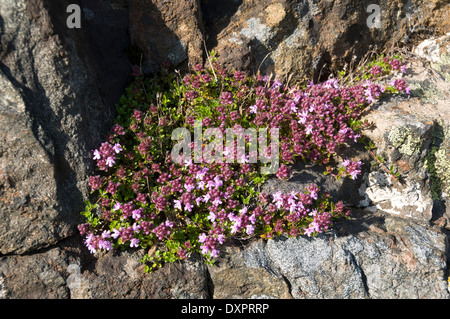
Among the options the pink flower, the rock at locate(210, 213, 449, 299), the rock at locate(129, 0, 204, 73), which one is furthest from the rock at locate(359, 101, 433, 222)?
the pink flower

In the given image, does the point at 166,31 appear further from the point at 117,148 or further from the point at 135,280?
the point at 135,280

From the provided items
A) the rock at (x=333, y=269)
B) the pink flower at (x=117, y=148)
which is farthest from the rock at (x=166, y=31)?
the rock at (x=333, y=269)

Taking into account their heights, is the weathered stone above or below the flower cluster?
below

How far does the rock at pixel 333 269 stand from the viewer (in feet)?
15.3

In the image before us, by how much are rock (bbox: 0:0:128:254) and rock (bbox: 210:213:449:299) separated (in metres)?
1.89

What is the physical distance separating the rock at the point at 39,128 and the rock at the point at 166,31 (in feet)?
3.96

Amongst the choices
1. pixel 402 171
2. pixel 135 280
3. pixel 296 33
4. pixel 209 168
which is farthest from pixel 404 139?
pixel 135 280

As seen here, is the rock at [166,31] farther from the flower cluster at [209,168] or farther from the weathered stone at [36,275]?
the weathered stone at [36,275]

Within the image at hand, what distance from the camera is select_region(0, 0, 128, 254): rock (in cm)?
431

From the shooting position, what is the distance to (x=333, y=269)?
15.4ft

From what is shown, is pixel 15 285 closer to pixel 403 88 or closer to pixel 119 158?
pixel 119 158

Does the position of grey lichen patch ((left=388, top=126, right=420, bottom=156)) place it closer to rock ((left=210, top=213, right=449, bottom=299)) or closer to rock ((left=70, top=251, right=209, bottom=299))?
rock ((left=210, top=213, right=449, bottom=299))

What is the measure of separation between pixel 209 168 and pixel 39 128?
1908mm

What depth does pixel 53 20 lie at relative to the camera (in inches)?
179
